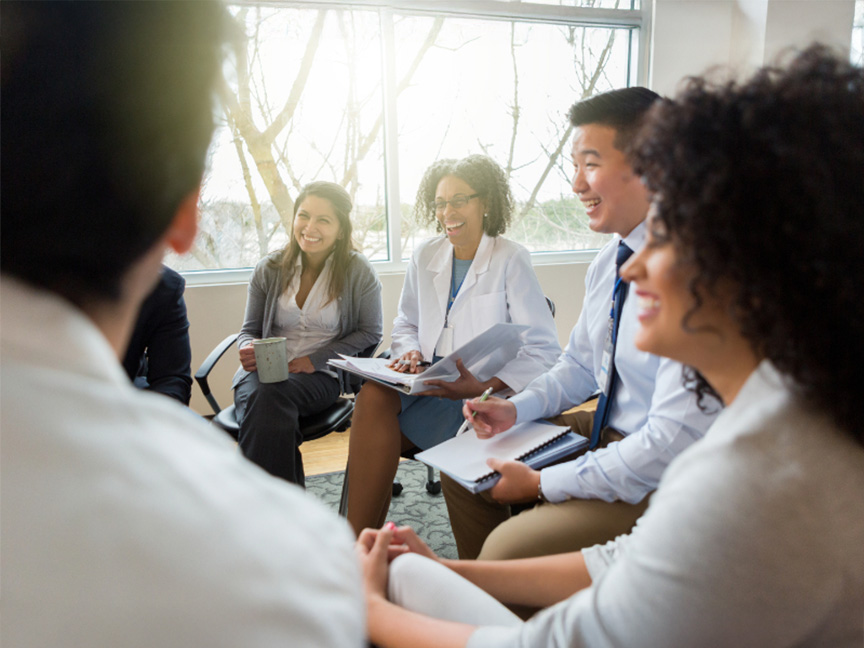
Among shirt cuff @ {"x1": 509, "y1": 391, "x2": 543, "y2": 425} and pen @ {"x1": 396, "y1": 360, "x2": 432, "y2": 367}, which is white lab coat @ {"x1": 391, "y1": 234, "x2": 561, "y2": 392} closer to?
pen @ {"x1": 396, "y1": 360, "x2": 432, "y2": 367}

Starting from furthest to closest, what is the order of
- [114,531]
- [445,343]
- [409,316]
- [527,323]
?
[409,316] < [445,343] < [527,323] < [114,531]

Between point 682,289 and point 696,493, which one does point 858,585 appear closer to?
point 696,493

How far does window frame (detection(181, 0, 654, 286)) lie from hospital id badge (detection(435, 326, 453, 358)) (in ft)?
5.54

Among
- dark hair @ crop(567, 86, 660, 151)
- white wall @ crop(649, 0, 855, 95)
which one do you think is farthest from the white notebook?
white wall @ crop(649, 0, 855, 95)

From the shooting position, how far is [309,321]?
2.65 m

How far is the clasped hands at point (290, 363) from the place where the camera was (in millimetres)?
2375

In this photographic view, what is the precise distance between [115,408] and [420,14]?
4069mm

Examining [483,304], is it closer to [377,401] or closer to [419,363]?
[419,363]

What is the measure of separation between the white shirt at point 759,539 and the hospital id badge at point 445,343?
1711 millimetres

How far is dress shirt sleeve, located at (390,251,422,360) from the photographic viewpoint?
2.49 metres

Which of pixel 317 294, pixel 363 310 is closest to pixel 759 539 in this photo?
pixel 363 310

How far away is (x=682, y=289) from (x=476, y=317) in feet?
5.24

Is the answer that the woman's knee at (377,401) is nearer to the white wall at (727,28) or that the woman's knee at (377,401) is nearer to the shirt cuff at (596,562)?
the shirt cuff at (596,562)

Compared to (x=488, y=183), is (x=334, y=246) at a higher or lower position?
lower
